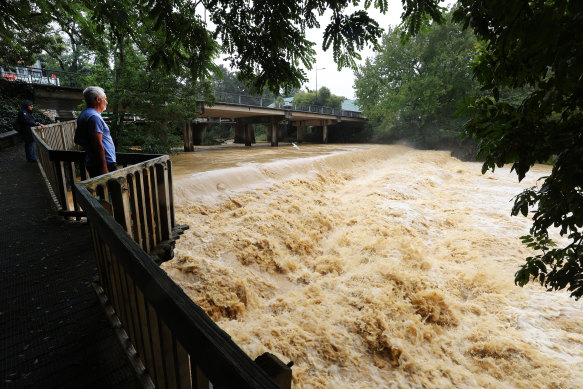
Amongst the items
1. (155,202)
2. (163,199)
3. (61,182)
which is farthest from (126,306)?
(61,182)

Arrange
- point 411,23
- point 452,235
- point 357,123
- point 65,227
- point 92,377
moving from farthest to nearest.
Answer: point 357,123 < point 452,235 < point 65,227 < point 411,23 < point 92,377

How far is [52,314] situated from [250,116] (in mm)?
25816

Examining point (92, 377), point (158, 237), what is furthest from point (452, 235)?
point (92, 377)

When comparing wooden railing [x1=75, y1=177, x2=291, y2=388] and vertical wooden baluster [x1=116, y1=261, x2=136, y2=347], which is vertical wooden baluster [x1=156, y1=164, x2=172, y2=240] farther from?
vertical wooden baluster [x1=116, y1=261, x2=136, y2=347]

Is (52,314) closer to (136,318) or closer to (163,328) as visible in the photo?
(136,318)

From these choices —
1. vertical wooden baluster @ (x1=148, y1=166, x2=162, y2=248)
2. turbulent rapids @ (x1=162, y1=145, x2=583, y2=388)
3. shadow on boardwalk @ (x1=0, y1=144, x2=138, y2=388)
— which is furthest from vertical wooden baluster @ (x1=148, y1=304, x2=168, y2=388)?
turbulent rapids @ (x1=162, y1=145, x2=583, y2=388)

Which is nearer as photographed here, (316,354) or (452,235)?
(316,354)

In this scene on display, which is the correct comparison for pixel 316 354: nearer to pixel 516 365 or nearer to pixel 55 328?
pixel 516 365

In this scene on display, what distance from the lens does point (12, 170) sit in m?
7.95

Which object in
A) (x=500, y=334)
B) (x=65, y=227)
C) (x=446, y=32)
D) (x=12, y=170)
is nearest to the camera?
(x=65, y=227)

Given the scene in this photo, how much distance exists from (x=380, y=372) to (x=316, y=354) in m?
1.00

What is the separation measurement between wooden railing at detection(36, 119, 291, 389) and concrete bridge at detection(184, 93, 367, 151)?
11242 mm

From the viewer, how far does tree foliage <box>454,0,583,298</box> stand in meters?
1.24

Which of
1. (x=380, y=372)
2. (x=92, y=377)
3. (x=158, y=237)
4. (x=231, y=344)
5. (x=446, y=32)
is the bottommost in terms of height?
(x=380, y=372)
